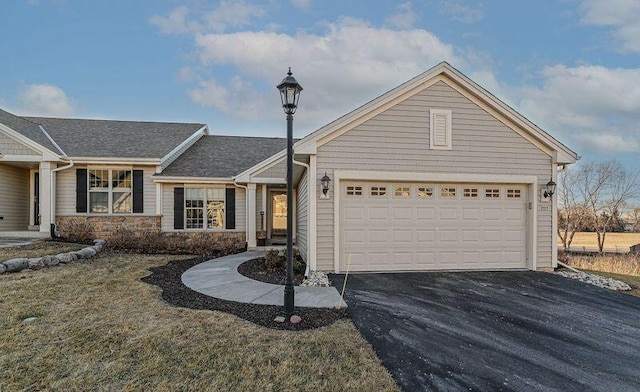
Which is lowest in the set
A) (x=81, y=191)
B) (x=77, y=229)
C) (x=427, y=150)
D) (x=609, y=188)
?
(x=77, y=229)

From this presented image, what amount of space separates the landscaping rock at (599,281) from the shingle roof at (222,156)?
A: 11779 mm

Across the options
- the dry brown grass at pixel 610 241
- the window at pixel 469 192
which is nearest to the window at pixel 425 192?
the window at pixel 469 192

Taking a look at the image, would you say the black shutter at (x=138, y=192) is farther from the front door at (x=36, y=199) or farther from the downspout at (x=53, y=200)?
the front door at (x=36, y=199)

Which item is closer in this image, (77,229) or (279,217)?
(77,229)

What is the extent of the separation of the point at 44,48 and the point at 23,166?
15.7 feet

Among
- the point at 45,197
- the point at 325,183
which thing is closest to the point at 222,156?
the point at 45,197

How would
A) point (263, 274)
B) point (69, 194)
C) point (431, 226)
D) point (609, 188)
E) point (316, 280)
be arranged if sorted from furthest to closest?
point (609, 188) < point (69, 194) < point (431, 226) < point (263, 274) < point (316, 280)

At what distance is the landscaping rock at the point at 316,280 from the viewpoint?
676 centimetres

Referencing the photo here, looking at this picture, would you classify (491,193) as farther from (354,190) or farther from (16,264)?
(16,264)

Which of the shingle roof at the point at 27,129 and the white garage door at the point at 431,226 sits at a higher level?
the shingle roof at the point at 27,129

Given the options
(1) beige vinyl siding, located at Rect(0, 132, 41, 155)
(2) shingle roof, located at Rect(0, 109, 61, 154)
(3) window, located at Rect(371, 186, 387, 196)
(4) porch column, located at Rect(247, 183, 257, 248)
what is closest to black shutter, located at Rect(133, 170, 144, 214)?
(2) shingle roof, located at Rect(0, 109, 61, 154)

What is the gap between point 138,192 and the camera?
42.3 feet

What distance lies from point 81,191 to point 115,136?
3382 mm

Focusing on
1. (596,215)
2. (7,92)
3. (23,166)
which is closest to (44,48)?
(23,166)
